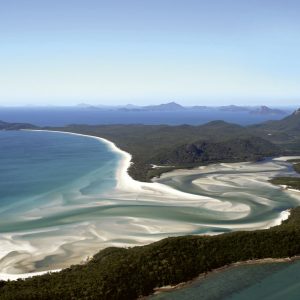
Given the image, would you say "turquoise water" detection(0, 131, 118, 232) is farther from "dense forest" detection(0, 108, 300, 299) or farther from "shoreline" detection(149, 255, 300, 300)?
Result: "shoreline" detection(149, 255, 300, 300)

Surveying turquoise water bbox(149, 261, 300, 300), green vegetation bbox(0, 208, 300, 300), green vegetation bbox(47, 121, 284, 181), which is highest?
green vegetation bbox(47, 121, 284, 181)

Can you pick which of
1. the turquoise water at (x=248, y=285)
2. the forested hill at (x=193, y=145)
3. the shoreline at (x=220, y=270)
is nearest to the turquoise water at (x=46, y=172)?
the forested hill at (x=193, y=145)

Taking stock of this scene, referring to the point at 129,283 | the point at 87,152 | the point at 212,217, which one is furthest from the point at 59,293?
the point at 87,152

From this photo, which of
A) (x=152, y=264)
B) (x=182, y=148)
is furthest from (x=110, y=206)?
(x=182, y=148)

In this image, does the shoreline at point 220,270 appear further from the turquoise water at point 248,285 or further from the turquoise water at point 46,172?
the turquoise water at point 46,172

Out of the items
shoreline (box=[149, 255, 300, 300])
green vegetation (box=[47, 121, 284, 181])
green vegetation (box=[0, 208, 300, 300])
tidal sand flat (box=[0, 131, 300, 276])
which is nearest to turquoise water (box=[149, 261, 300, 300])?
shoreline (box=[149, 255, 300, 300])

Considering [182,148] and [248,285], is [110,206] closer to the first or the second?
[248,285]
